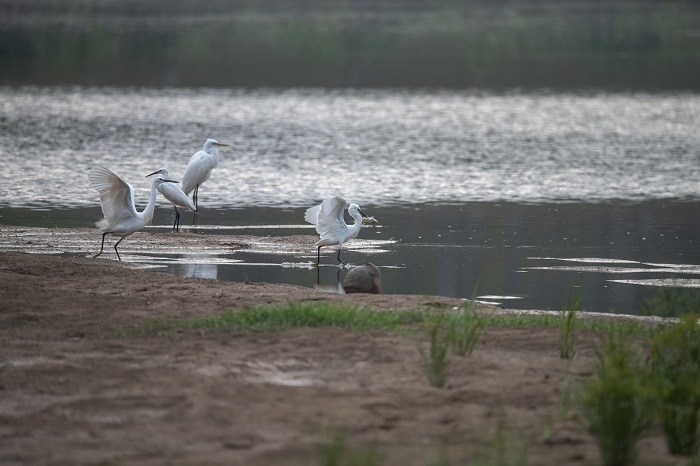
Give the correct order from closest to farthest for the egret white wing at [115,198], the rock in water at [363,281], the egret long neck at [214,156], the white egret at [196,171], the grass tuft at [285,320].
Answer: the grass tuft at [285,320], the rock in water at [363,281], the egret white wing at [115,198], the white egret at [196,171], the egret long neck at [214,156]

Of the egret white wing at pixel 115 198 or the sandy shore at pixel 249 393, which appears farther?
the egret white wing at pixel 115 198

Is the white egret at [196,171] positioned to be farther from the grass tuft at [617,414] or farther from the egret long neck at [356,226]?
the grass tuft at [617,414]

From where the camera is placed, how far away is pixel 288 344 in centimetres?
809

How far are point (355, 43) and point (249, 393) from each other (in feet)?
189

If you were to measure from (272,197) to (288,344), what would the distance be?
12387 millimetres

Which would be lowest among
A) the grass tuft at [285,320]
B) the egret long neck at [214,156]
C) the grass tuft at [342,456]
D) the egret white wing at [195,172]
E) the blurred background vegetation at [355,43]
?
the grass tuft at [342,456]

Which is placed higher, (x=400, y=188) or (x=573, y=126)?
(x=573, y=126)

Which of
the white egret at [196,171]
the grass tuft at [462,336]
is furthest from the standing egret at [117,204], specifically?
the grass tuft at [462,336]

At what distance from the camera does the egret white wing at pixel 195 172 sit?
60.0 feet

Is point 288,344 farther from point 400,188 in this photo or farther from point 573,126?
point 573,126

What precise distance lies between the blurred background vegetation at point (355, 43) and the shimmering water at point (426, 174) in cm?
614

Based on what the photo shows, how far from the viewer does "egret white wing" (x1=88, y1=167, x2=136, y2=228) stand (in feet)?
43.9

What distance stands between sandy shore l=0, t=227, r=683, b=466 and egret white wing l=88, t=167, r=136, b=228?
3.86 meters

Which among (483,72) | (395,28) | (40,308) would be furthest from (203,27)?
(40,308)
